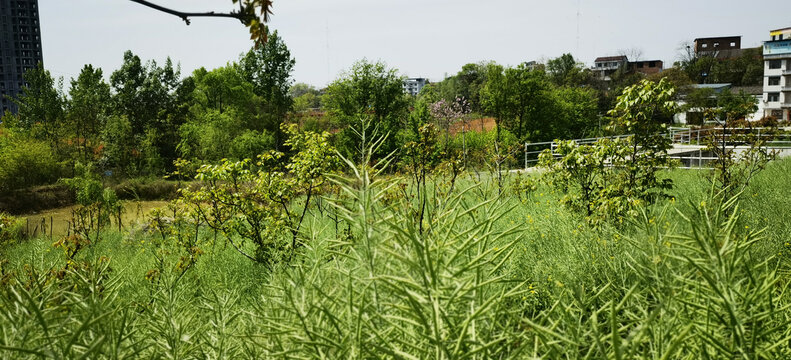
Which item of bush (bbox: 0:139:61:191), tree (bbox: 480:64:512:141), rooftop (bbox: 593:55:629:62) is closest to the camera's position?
bush (bbox: 0:139:61:191)

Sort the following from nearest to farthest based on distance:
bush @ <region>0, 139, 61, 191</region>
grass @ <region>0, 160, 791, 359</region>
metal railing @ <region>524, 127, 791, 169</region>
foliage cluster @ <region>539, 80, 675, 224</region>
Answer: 1. grass @ <region>0, 160, 791, 359</region>
2. foliage cluster @ <region>539, 80, 675, 224</region>
3. metal railing @ <region>524, 127, 791, 169</region>
4. bush @ <region>0, 139, 61, 191</region>

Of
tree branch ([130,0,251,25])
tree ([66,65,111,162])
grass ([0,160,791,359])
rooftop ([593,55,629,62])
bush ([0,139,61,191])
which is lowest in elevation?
bush ([0,139,61,191])

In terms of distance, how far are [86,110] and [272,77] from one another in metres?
10.9

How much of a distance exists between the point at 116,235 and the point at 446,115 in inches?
800

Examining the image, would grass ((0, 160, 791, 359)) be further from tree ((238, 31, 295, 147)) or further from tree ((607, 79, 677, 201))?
tree ((238, 31, 295, 147))

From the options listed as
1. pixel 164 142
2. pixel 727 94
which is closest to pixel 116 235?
pixel 164 142

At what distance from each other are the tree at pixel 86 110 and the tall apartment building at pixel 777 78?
222 feet

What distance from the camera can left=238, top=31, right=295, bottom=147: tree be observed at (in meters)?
33.1

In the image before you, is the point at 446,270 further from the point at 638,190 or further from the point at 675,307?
the point at 638,190

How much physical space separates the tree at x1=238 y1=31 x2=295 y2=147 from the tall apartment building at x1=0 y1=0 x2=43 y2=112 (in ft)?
222

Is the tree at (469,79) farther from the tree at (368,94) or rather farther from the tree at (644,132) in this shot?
the tree at (644,132)

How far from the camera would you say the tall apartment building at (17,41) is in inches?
3201

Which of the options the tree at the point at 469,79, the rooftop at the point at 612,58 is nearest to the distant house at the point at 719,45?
the rooftop at the point at 612,58

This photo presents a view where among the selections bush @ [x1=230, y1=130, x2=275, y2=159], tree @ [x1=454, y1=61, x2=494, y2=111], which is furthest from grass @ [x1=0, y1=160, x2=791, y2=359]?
tree @ [x1=454, y1=61, x2=494, y2=111]
